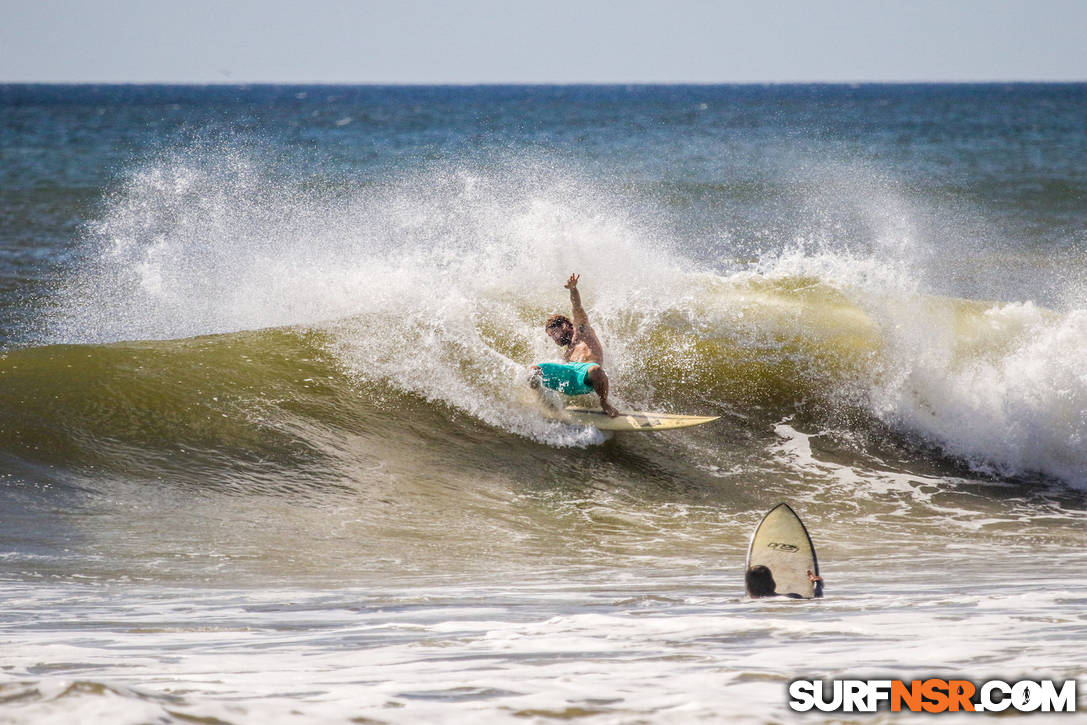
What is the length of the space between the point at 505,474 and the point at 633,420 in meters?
1.18

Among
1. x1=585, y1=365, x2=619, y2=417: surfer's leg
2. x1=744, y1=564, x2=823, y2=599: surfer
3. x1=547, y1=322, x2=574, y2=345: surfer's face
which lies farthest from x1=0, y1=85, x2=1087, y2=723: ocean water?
x1=547, y1=322, x2=574, y2=345: surfer's face

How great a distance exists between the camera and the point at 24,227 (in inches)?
829

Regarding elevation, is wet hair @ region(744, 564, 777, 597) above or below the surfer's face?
below

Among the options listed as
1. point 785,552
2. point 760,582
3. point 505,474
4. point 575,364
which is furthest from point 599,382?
point 760,582

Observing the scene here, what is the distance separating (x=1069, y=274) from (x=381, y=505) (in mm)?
13659

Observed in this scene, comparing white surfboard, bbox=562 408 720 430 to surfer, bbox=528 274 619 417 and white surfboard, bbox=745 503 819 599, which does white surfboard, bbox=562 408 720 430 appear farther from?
white surfboard, bbox=745 503 819 599

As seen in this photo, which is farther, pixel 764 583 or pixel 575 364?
pixel 575 364

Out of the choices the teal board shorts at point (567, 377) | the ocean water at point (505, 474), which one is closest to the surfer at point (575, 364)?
the teal board shorts at point (567, 377)

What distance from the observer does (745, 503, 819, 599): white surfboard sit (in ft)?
17.3

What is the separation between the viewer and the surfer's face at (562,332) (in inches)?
335

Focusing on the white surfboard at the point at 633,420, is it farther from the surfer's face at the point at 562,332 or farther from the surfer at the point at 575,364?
the surfer's face at the point at 562,332

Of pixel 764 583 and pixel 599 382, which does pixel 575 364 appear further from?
pixel 764 583

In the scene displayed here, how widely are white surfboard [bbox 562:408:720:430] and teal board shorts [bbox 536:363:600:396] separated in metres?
0.25

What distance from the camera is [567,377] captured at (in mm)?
8539
